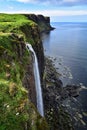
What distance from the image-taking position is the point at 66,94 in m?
70.1

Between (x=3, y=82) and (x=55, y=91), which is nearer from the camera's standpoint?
(x=3, y=82)

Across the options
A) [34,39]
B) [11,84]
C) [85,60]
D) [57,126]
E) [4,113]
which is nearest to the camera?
[4,113]

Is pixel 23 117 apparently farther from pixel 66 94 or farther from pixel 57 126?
pixel 66 94

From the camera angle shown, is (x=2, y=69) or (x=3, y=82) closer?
(x=3, y=82)

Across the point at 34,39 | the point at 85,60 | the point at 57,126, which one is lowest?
the point at 85,60

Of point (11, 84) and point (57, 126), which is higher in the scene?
point (11, 84)

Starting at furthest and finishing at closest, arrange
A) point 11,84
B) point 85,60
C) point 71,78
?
point 85,60, point 71,78, point 11,84

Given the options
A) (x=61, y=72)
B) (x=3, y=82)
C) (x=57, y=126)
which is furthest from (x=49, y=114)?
(x=61, y=72)

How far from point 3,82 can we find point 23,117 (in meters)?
5.13

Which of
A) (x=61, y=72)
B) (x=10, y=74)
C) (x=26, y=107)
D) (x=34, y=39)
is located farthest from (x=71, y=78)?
(x=26, y=107)

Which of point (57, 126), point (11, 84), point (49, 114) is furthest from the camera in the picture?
point (49, 114)

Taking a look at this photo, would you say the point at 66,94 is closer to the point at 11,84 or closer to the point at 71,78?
the point at 71,78

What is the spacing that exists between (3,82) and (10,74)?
3823 mm

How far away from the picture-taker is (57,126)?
4784cm
